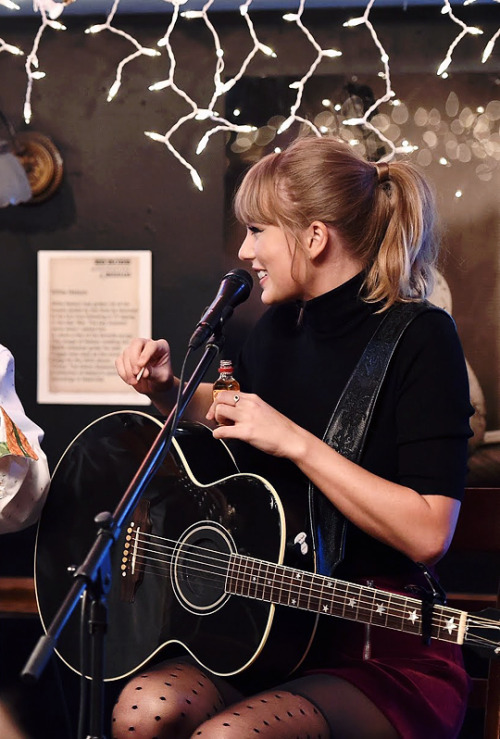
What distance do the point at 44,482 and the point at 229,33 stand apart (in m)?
1.69

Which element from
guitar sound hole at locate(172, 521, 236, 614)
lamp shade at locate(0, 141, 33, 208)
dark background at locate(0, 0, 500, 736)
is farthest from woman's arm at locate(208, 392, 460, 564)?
lamp shade at locate(0, 141, 33, 208)

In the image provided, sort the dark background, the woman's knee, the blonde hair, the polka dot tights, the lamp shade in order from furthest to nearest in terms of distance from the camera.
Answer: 1. the lamp shade
2. the dark background
3. the blonde hair
4. the woman's knee
5. the polka dot tights

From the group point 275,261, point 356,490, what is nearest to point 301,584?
point 356,490

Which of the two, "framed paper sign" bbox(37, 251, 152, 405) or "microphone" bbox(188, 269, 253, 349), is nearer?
"microphone" bbox(188, 269, 253, 349)

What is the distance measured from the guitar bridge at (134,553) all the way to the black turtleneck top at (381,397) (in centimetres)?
23

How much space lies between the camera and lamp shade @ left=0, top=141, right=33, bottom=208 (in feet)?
8.81

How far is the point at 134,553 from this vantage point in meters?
1.59

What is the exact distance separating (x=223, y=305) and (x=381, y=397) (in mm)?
369

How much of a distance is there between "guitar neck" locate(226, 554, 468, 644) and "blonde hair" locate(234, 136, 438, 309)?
557 mm

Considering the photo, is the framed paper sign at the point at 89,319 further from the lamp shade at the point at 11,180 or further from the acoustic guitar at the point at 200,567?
the acoustic guitar at the point at 200,567

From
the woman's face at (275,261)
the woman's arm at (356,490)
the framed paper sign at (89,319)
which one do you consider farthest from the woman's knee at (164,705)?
the framed paper sign at (89,319)

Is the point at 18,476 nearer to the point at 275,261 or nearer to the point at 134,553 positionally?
the point at 134,553

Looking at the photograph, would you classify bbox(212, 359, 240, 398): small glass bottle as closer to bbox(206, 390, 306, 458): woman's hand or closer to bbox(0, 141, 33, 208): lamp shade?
bbox(206, 390, 306, 458): woman's hand

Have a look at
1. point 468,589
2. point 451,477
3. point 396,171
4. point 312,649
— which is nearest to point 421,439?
point 451,477
